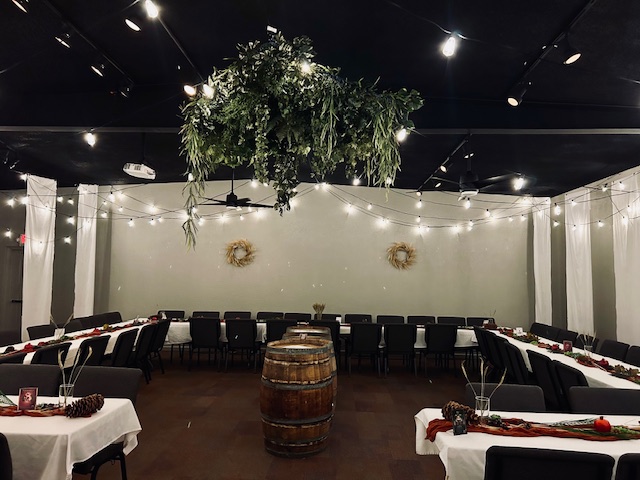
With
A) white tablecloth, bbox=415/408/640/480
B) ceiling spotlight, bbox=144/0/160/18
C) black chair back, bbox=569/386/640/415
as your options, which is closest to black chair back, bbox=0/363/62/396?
white tablecloth, bbox=415/408/640/480

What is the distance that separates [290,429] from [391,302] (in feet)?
20.0

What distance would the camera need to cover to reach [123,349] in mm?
5613

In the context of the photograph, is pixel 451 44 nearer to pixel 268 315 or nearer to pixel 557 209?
pixel 268 315

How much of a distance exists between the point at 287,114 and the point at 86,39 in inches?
145

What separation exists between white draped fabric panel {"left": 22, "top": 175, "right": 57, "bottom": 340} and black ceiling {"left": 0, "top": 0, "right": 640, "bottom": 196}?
3.66 ft

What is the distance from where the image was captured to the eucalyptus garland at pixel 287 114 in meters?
1.91

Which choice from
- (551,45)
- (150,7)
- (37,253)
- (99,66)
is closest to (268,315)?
(37,253)

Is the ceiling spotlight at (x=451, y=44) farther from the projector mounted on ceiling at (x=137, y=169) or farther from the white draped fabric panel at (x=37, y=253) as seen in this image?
the white draped fabric panel at (x=37, y=253)

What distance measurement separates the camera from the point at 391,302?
372 inches

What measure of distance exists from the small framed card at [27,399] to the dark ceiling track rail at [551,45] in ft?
16.1

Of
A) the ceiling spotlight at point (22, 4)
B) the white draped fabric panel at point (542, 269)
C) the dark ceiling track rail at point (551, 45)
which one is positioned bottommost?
the white draped fabric panel at point (542, 269)

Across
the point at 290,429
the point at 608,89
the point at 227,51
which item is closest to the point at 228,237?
the point at 227,51

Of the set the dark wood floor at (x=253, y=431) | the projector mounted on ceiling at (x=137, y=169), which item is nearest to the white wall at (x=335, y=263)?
the dark wood floor at (x=253, y=431)

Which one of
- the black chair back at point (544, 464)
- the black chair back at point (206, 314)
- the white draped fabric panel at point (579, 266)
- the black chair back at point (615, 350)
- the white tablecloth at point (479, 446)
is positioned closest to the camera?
the black chair back at point (544, 464)
